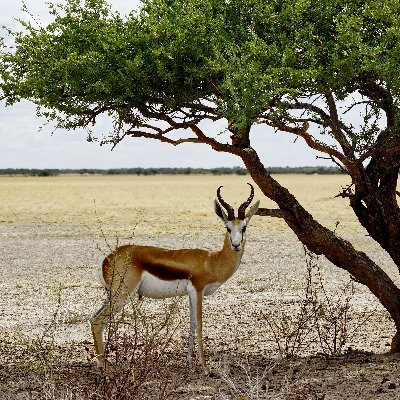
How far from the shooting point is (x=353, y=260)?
11.5 metres

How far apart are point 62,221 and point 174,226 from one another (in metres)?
6.29

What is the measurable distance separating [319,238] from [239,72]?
3.34 metres

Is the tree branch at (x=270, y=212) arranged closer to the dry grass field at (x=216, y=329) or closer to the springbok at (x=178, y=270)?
the springbok at (x=178, y=270)

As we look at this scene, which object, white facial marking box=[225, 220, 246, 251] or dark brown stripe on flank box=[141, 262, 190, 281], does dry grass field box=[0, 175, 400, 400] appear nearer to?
dark brown stripe on flank box=[141, 262, 190, 281]

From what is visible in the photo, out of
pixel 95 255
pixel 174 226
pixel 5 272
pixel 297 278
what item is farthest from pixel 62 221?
pixel 297 278

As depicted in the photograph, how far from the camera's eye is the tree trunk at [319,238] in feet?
37.4

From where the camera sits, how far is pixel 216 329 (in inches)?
538

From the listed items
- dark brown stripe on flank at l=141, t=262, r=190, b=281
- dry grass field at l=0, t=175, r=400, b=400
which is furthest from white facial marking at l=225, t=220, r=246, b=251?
dry grass field at l=0, t=175, r=400, b=400

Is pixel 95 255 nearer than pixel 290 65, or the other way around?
pixel 290 65

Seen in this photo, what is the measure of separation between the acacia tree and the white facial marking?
116cm

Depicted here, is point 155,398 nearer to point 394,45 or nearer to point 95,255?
point 394,45

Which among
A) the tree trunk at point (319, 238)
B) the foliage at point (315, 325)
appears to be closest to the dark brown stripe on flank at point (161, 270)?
the foliage at point (315, 325)

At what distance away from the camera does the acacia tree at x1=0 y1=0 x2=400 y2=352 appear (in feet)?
29.7

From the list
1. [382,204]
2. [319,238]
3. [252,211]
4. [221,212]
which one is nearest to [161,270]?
[221,212]
